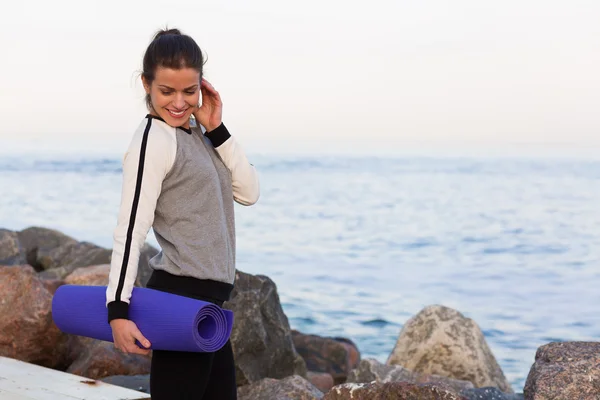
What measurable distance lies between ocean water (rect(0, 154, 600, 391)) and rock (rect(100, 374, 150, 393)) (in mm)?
4850

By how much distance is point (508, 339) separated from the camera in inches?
427

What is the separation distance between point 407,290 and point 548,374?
32.4ft

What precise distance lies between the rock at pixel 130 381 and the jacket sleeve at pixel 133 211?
2.34 metres

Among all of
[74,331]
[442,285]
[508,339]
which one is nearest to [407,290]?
[442,285]

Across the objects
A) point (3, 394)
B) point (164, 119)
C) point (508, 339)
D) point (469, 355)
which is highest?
point (164, 119)

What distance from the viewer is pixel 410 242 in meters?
18.7

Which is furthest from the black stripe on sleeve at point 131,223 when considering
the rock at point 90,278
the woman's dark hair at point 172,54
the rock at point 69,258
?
the rock at point 69,258

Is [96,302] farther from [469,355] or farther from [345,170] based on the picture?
[345,170]

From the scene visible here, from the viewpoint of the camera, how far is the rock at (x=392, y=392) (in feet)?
11.7

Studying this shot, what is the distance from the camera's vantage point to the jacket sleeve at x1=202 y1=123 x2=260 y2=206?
10.4 ft

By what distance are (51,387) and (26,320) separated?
1.24 m

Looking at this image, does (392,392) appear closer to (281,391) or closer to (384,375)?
(281,391)

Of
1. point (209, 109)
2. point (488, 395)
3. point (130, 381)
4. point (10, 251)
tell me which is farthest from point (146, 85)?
point (10, 251)

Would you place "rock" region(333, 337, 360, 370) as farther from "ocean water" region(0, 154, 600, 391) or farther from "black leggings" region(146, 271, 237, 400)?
"black leggings" region(146, 271, 237, 400)
